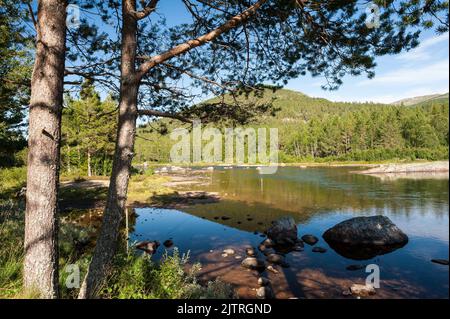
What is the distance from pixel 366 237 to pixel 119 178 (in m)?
13.0

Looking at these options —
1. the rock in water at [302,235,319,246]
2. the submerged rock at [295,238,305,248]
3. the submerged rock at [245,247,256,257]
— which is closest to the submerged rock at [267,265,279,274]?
the submerged rock at [245,247,256,257]

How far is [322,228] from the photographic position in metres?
16.7

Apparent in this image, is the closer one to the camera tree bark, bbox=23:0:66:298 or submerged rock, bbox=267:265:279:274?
tree bark, bbox=23:0:66:298

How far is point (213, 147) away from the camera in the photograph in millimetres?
116000

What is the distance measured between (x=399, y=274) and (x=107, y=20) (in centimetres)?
1211

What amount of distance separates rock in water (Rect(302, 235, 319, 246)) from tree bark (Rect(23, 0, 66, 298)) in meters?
12.2

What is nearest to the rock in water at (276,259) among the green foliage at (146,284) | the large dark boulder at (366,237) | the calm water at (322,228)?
the calm water at (322,228)

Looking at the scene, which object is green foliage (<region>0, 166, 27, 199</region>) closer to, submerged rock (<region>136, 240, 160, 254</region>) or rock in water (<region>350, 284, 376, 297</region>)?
submerged rock (<region>136, 240, 160, 254</region>)

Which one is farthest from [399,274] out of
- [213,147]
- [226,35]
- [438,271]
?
[213,147]

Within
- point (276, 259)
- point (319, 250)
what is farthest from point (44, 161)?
point (319, 250)

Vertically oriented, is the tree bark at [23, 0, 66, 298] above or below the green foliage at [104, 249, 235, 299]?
above

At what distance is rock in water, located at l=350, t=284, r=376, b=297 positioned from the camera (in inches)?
343
